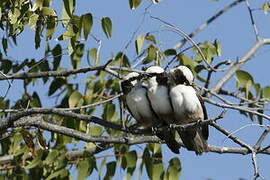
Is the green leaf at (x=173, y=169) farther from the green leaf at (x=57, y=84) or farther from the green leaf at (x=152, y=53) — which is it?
the green leaf at (x=57, y=84)

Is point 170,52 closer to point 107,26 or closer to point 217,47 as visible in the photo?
point 217,47

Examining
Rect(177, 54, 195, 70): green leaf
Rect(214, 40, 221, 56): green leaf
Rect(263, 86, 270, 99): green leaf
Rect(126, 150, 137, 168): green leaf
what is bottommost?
Rect(126, 150, 137, 168): green leaf

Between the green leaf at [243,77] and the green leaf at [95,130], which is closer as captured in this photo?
the green leaf at [243,77]

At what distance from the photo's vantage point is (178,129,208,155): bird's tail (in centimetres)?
544

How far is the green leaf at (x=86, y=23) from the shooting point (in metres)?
4.51

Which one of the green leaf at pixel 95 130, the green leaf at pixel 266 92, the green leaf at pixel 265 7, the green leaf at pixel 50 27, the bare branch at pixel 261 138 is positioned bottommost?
the bare branch at pixel 261 138

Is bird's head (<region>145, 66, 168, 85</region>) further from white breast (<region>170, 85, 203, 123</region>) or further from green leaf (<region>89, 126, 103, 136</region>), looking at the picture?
green leaf (<region>89, 126, 103, 136</region>)

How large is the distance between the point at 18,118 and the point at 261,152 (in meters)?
1.43

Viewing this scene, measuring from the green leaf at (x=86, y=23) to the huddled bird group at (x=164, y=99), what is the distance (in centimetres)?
61

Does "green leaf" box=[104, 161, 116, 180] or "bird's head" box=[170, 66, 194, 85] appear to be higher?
"bird's head" box=[170, 66, 194, 85]

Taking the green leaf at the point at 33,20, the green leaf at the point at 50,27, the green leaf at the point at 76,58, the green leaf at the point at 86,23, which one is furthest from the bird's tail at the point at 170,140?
the green leaf at the point at 33,20

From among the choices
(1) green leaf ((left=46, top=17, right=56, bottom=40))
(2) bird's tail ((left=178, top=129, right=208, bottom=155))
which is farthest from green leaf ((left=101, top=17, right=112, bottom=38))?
(2) bird's tail ((left=178, top=129, right=208, bottom=155))

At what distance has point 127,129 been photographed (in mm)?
4723

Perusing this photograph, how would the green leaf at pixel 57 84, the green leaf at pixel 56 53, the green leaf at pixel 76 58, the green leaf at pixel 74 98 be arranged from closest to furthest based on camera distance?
1. the green leaf at pixel 74 98
2. the green leaf at pixel 56 53
3. the green leaf at pixel 76 58
4. the green leaf at pixel 57 84
